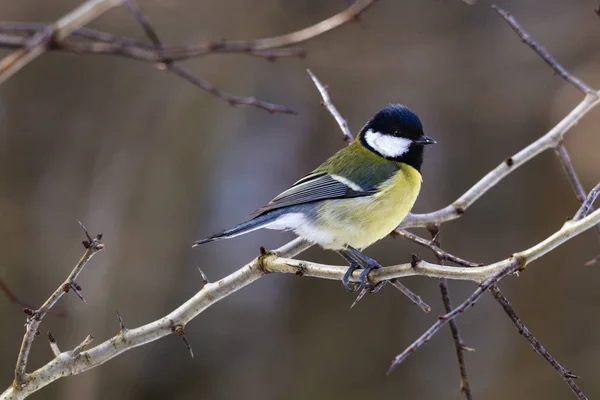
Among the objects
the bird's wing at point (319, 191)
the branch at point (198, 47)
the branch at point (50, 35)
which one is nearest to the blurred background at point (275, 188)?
the bird's wing at point (319, 191)

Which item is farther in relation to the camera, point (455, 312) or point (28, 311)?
point (28, 311)

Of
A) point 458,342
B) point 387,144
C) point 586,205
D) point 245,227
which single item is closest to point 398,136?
point 387,144

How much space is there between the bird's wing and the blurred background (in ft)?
8.02

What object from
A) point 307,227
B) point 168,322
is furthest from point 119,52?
point 307,227

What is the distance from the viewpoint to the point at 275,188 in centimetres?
557

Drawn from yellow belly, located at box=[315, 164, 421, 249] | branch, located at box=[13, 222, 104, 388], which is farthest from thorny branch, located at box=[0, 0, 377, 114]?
yellow belly, located at box=[315, 164, 421, 249]

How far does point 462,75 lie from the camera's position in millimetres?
5598

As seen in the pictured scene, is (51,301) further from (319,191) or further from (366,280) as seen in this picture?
(319,191)

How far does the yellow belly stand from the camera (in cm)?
258

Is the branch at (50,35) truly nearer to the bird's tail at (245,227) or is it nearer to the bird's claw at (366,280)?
the bird's tail at (245,227)

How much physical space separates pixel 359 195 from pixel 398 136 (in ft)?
1.33

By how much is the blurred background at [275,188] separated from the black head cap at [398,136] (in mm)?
2283

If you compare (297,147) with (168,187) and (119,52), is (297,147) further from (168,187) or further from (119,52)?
(119,52)

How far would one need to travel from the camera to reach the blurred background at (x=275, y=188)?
5137 millimetres
